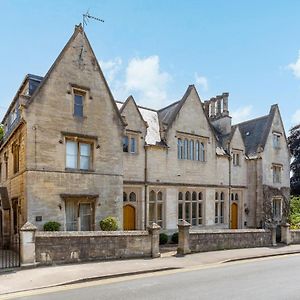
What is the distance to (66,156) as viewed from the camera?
17422 millimetres

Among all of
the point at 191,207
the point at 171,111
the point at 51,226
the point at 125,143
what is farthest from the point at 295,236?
the point at 51,226

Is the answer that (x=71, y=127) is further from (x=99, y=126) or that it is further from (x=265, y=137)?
(x=265, y=137)

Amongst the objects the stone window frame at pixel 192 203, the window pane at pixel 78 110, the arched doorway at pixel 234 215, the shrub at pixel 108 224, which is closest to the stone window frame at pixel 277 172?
the arched doorway at pixel 234 215

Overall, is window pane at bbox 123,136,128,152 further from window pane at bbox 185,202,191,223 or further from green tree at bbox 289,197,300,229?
green tree at bbox 289,197,300,229

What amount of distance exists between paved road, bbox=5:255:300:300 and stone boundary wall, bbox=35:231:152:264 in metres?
2.81

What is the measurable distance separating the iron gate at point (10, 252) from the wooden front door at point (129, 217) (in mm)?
6829

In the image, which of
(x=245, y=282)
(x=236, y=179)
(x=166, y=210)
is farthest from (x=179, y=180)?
(x=245, y=282)

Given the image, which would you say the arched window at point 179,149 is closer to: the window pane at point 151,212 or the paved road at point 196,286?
the window pane at point 151,212

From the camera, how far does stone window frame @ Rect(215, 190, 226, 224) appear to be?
25875mm

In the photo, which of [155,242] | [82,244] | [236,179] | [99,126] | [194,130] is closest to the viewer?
[82,244]

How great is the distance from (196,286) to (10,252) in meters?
10.8

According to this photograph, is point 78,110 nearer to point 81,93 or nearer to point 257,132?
point 81,93

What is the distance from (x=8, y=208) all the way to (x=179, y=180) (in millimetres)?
11414

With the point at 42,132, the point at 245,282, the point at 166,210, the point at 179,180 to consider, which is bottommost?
the point at 245,282
